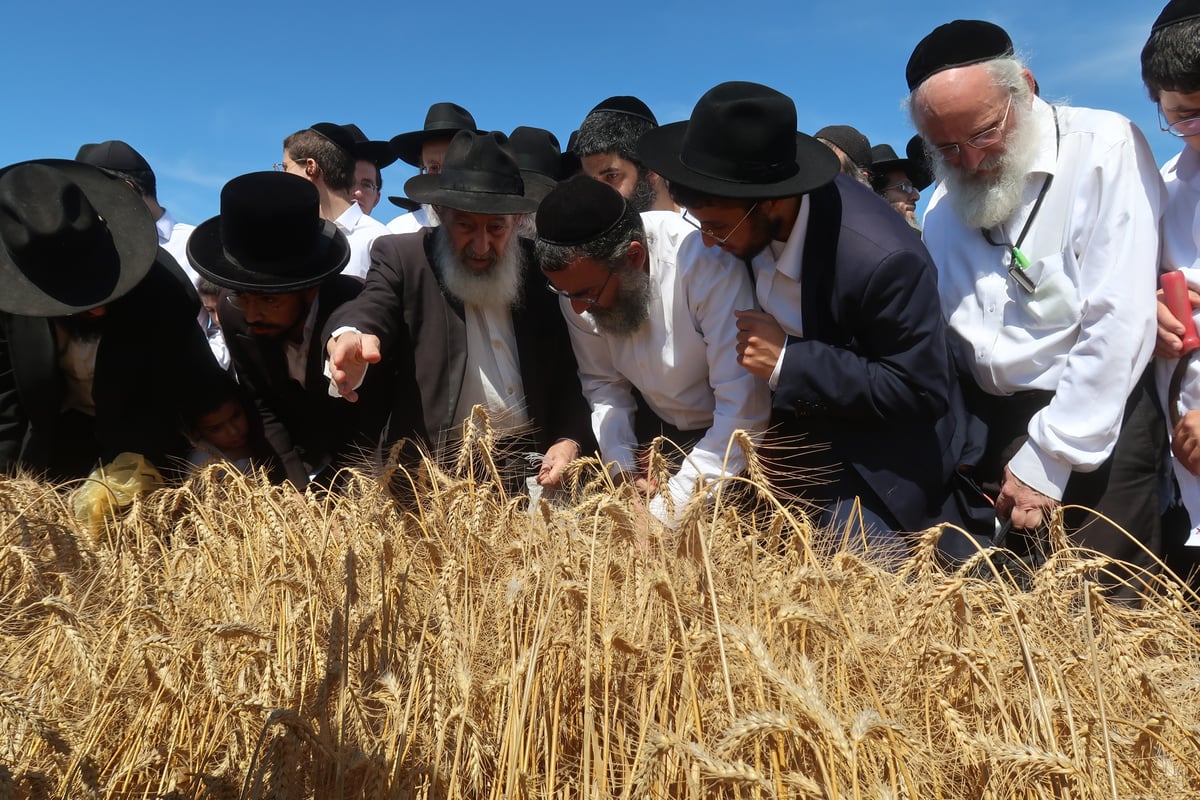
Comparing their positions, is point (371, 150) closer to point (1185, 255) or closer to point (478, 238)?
point (478, 238)

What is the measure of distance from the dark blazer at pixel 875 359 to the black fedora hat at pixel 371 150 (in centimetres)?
397

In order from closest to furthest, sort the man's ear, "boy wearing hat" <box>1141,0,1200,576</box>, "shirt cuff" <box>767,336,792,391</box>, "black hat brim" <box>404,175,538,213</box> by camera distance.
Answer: "boy wearing hat" <box>1141,0,1200,576</box> < "shirt cuff" <box>767,336,792,391</box> < the man's ear < "black hat brim" <box>404,175,538,213</box>

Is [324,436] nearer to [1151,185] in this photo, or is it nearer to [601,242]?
[601,242]

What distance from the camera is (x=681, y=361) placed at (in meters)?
3.78

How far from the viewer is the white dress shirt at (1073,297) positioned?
3.10 meters

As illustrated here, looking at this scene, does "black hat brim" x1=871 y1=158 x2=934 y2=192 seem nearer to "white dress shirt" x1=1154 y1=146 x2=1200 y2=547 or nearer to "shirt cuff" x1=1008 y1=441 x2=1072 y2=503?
"white dress shirt" x1=1154 y1=146 x2=1200 y2=547

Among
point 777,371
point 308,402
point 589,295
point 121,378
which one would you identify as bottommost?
point 308,402

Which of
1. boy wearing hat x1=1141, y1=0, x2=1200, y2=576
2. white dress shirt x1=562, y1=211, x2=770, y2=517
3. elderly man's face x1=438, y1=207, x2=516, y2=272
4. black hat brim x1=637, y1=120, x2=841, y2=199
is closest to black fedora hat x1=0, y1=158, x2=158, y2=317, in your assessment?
elderly man's face x1=438, y1=207, x2=516, y2=272

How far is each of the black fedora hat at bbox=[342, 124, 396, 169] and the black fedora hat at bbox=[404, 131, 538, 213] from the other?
2.65m

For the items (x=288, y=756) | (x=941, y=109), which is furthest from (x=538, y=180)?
(x=288, y=756)

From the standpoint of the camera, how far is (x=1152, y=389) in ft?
11.0

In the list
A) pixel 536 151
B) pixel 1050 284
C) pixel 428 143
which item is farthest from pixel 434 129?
pixel 1050 284

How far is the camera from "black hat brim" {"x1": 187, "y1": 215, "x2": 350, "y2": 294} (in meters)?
3.88

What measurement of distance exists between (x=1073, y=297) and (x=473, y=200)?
208 cm
